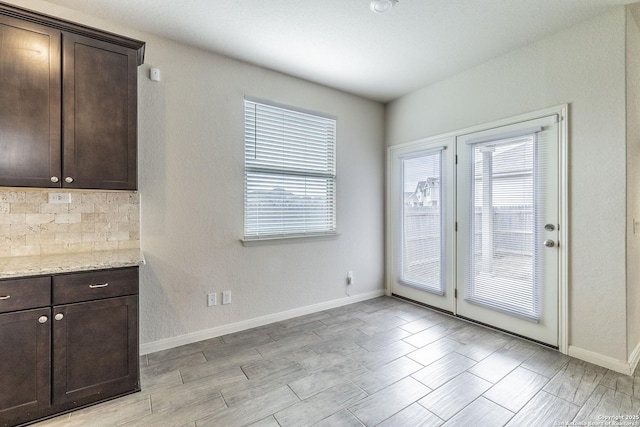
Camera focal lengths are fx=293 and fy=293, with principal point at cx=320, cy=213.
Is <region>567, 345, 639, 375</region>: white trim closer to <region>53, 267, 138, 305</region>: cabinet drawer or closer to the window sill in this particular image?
the window sill

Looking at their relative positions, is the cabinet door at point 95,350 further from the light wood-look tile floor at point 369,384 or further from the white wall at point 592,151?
the white wall at point 592,151

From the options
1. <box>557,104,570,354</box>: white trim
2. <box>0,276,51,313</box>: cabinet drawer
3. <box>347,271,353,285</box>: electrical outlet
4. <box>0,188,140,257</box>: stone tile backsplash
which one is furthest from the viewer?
<box>347,271,353,285</box>: electrical outlet

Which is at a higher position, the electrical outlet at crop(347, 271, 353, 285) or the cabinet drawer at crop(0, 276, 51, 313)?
the cabinet drawer at crop(0, 276, 51, 313)

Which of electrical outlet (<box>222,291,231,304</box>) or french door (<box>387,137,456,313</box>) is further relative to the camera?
french door (<box>387,137,456,313</box>)

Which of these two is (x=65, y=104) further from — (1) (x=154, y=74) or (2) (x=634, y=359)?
(2) (x=634, y=359)

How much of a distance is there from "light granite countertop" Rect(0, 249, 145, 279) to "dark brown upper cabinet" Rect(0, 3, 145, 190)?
50 centimetres

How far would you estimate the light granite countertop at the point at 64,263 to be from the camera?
1.70 m

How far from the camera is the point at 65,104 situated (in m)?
1.98

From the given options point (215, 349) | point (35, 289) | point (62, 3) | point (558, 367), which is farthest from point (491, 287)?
point (62, 3)

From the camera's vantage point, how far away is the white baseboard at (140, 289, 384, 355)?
263 centimetres

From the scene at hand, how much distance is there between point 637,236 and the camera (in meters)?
2.51

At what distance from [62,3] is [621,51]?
4.28 metres

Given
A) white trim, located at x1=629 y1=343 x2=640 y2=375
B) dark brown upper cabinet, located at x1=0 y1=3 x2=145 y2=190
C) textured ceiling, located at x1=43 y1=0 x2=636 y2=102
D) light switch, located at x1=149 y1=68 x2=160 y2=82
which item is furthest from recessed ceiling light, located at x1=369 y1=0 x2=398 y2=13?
white trim, located at x1=629 y1=343 x2=640 y2=375

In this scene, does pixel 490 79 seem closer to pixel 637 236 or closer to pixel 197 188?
pixel 637 236
